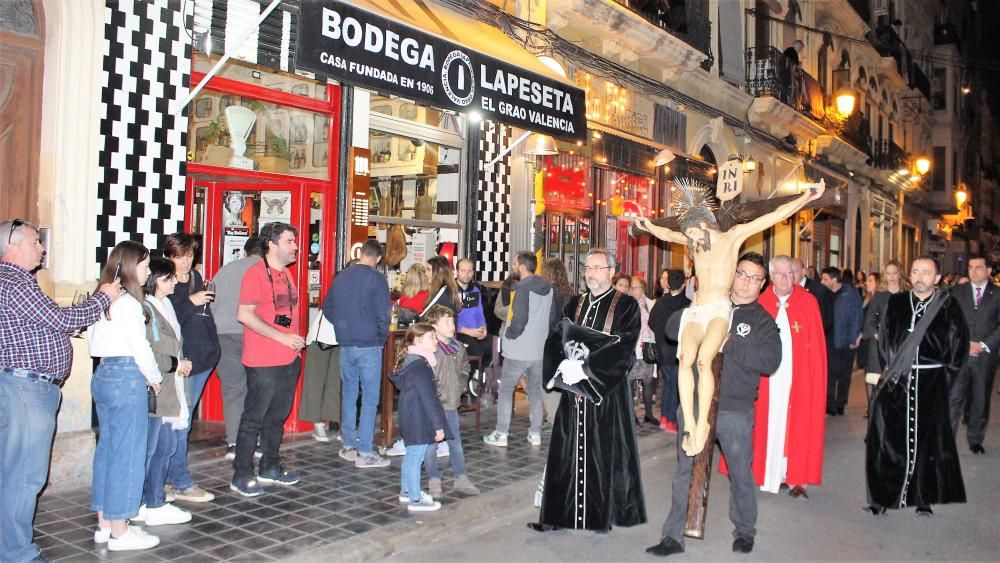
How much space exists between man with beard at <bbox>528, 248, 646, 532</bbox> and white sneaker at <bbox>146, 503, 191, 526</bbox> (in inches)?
98.0

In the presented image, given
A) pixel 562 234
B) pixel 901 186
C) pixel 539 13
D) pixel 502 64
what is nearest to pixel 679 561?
pixel 502 64

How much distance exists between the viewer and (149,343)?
542cm

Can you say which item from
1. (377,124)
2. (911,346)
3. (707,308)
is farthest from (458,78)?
(911,346)

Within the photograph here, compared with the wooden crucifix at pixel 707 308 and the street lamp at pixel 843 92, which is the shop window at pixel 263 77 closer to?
the wooden crucifix at pixel 707 308

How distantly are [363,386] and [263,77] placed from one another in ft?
11.1

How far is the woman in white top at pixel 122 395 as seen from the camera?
5.11 meters

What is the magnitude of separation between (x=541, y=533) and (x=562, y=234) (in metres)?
7.53

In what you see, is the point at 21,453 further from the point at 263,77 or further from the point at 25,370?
the point at 263,77

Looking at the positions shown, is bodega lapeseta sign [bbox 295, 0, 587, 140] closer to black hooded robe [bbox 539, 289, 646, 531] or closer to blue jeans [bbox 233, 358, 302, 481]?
blue jeans [bbox 233, 358, 302, 481]

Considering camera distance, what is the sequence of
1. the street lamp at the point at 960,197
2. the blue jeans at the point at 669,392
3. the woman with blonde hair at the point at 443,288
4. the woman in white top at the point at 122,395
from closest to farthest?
the woman in white top at the point at 122,395, the woman with blonde hair at the point at 443,288, the blue jeans at the point at 669,392, the street lamp at the point at 960,197

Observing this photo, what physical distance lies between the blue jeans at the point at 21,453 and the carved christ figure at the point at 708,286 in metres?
3.76

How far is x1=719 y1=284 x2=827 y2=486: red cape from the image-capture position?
7.40 meters

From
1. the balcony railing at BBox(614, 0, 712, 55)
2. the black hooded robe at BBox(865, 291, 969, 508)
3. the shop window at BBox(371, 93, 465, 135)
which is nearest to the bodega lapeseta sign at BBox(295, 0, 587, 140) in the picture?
the shop window at BBox(371, 93, 465, 135)

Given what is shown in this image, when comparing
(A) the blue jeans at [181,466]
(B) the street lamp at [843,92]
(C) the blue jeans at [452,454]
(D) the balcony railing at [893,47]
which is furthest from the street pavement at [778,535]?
→ (D) the balcony railing at [893,47]
